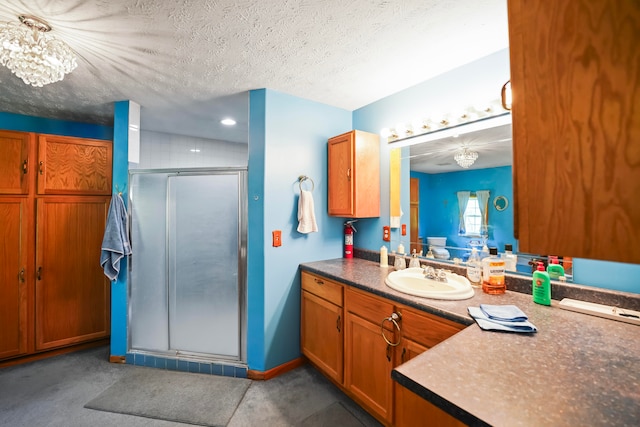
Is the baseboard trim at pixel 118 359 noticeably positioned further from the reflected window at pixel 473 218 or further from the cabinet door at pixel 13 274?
the reflected window at pixel 473 218

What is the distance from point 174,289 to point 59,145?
5.58ft

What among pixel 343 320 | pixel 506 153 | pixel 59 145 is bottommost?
pixel 343 320

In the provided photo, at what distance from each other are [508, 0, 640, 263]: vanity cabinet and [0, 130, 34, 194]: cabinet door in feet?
11.3

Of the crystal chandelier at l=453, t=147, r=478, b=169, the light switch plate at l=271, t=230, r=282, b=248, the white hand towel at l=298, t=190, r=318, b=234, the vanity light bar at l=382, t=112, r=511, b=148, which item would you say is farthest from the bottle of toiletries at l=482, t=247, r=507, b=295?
the light switch plate at l=271, t=230, r=282, b=248

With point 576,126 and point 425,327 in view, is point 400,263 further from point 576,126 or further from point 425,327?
point 576,126

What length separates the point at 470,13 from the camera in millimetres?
1312

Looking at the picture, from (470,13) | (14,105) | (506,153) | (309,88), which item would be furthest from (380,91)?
(14,105)

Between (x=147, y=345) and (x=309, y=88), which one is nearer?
(x=309, y=88)

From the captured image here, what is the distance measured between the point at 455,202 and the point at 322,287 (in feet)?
3.77

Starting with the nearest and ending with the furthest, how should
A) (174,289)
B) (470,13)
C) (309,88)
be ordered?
(470,13) < (309,88) < (174,289)

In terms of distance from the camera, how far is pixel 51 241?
2381 millimetres

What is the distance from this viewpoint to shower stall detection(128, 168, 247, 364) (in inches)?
86.7

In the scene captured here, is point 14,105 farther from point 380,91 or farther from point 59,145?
point 380,91

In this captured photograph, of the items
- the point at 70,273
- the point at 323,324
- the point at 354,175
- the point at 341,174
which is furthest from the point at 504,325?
the point at 70,273
